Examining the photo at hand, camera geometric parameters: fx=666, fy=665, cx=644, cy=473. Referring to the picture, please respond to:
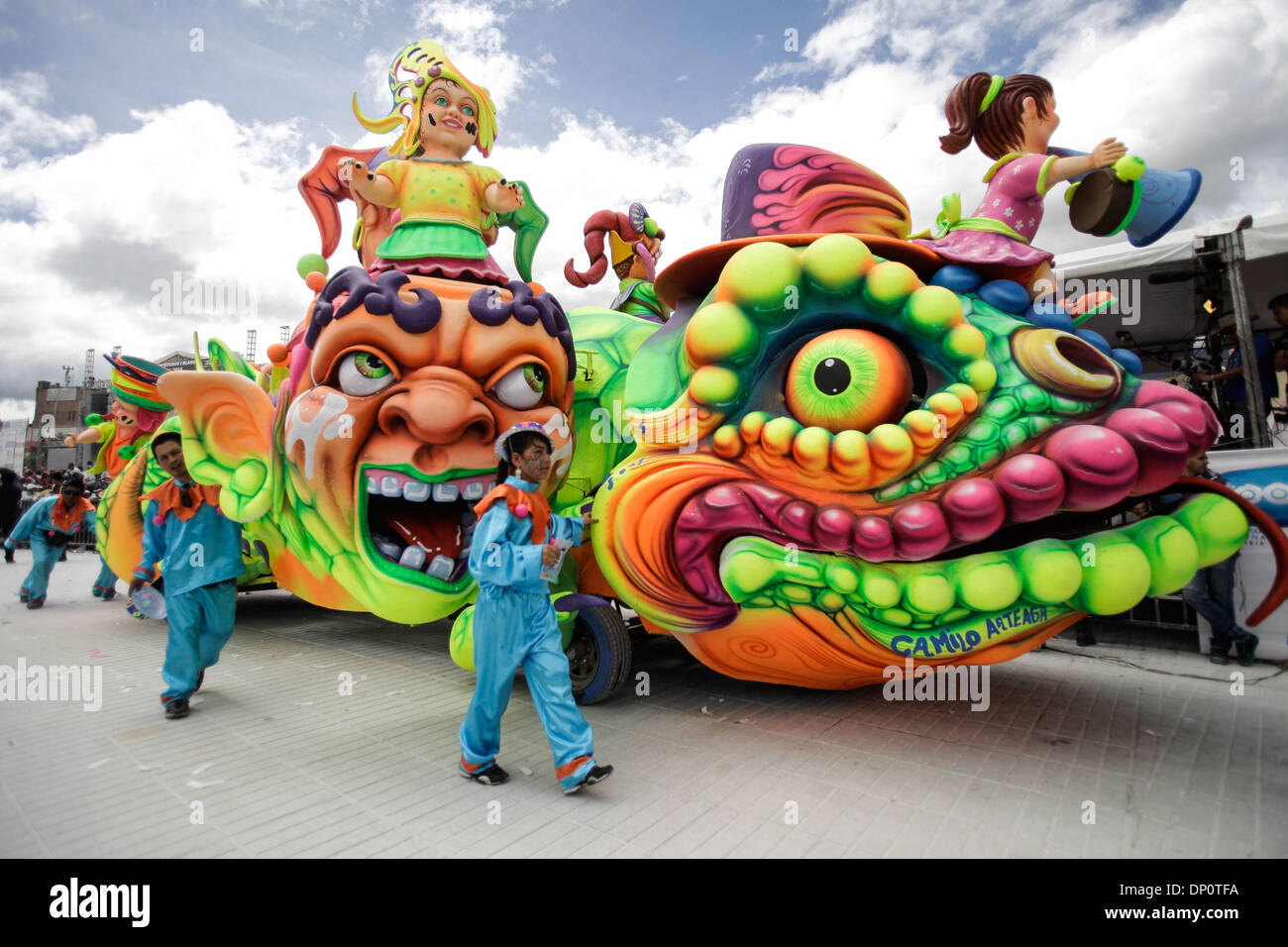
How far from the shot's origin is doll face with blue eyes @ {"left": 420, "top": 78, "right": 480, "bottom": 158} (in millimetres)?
4527

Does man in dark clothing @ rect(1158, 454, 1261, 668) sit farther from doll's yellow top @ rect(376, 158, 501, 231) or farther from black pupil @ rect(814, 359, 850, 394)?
doll's yellow top @ rect(376, 158, 501, 231)

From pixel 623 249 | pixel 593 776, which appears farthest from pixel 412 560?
pixel 623 249

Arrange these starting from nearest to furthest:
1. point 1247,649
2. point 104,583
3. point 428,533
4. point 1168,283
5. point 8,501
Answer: point 428,533 < point 1247,649 < point 1168,283 < point 104,583 < point 8,501

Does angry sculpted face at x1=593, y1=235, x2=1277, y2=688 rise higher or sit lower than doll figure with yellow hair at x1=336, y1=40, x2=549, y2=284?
lower

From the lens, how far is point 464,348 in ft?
12.6

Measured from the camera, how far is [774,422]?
2.89 metres

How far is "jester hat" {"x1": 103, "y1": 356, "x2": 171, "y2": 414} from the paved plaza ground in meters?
3.37

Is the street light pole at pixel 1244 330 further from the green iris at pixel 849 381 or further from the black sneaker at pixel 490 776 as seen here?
the black sneaker at pixel 490 776

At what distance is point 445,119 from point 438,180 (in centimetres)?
48

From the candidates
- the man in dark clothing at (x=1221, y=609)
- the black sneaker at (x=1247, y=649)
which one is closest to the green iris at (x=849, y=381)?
the man in dark clothing at (x=1221, y=609)

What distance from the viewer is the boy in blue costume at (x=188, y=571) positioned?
12.3ft

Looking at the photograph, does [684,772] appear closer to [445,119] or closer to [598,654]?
[598,654]

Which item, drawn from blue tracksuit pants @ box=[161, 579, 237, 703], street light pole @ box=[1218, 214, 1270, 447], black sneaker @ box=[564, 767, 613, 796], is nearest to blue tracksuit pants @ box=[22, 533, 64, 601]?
blue tracksuit pants @ box=[161, 579, 237, 703]

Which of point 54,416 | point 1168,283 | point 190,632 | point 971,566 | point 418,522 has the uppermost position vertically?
point 54,416
